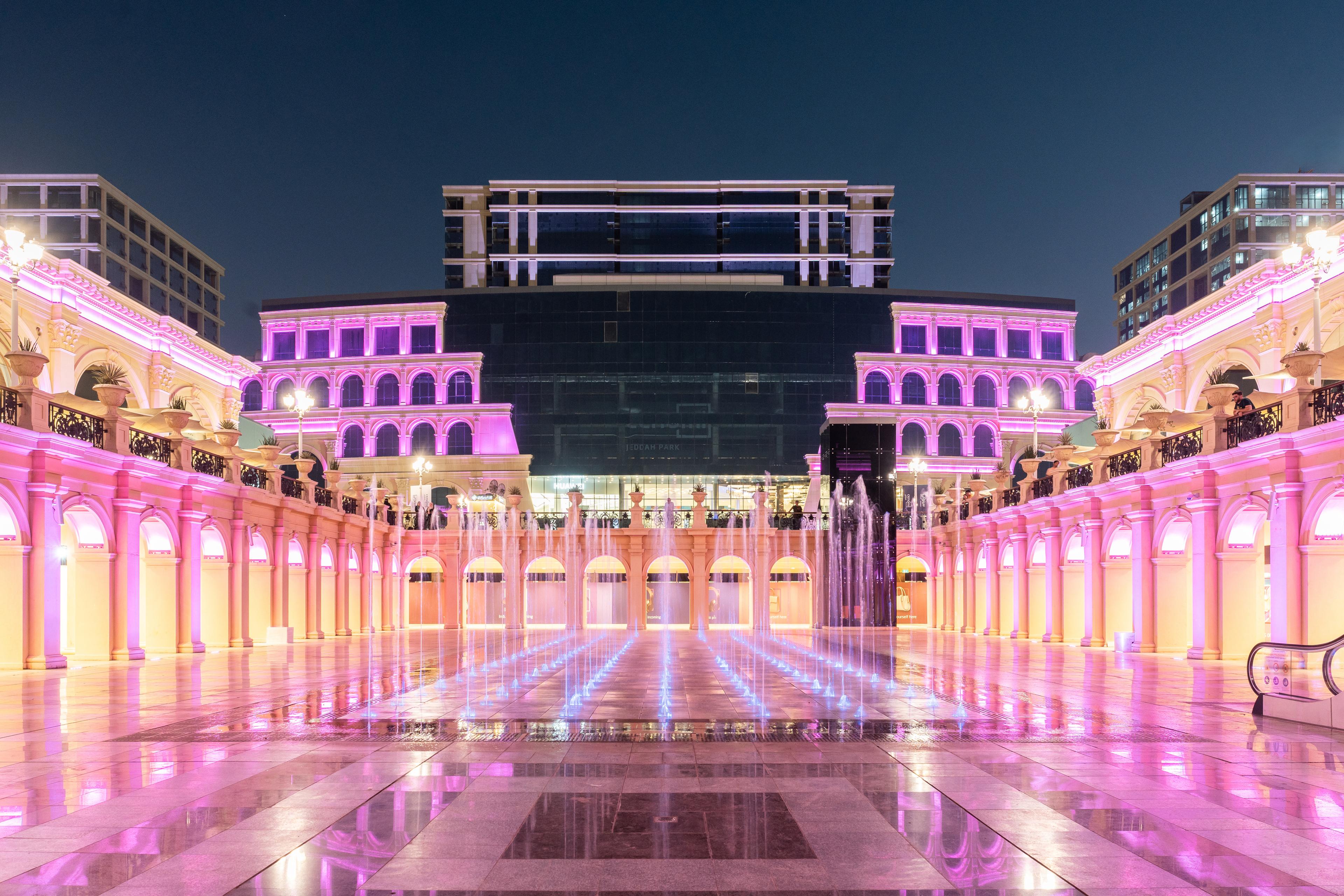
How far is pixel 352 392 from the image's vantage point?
8712cm

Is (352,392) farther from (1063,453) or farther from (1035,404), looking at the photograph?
(1063,453)

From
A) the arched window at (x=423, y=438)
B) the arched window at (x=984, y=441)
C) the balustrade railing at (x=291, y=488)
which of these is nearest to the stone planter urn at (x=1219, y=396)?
the balustrade railing at (x=291, y=488)

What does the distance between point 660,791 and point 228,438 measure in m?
28.9

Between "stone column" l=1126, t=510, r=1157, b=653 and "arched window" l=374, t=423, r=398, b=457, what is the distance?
209 ft

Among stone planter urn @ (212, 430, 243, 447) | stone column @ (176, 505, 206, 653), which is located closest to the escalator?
stone column @ (176, 505, 206, 653)

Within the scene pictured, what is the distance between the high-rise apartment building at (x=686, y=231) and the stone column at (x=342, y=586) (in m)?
57.9

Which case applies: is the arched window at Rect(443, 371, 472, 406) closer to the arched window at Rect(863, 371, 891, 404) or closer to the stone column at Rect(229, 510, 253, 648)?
the arched window at Rect(863, 371, 891, 404)

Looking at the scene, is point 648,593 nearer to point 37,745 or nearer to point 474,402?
point 474,402

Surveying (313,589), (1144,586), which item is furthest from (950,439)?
(313,589)

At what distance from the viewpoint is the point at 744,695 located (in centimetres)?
1862

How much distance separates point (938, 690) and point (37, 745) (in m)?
14.1

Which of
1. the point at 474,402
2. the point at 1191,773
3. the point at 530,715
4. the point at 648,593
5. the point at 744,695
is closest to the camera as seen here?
the point at 1191,773

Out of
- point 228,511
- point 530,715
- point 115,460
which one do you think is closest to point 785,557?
point 228,511

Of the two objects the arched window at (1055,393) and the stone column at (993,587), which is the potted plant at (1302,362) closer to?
the stone column at (993,587)
